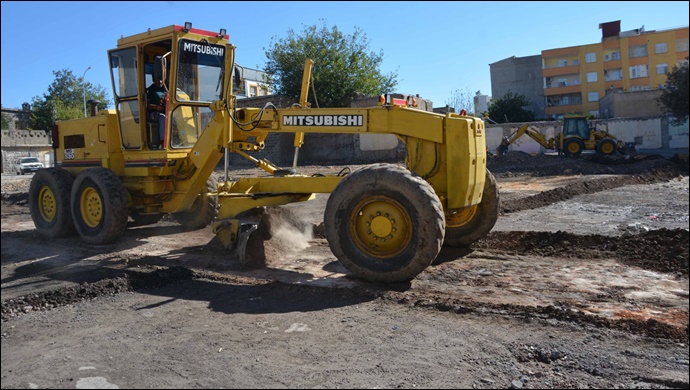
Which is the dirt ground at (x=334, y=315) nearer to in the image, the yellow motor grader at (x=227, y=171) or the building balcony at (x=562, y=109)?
the yellow motor grader at (x=227, y=171)

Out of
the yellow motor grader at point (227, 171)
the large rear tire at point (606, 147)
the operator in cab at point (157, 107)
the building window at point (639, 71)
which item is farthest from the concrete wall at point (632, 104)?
the operator in cab at point (157, 107)

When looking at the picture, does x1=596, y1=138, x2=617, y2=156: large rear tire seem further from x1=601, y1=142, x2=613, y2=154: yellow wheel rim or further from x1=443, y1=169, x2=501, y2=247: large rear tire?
x1=443, y1=169, x2=501, y2=247: large rear tire

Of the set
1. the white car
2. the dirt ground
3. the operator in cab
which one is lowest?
the dirt ground

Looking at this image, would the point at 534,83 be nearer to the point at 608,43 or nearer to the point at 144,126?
the point at 608,43

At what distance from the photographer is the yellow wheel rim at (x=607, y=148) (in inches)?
1203

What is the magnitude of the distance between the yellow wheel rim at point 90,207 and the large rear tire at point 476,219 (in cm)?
563

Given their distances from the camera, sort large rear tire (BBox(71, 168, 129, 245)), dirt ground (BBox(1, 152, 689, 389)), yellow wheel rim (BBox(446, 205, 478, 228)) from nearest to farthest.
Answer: dirt ground (BBox(1, 152, 689, 389))
yellow wheel rim (BBox(446, 205, 478, 228))
large rear tire (BBox(71, 168, 129, 245))

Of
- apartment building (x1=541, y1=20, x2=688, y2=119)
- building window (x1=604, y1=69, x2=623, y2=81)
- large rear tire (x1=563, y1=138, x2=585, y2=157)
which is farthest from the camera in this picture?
large rear tire (x1=563, y1=138, x2=585, y2=157)

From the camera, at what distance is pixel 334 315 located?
5633mm

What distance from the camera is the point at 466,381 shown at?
162 inches

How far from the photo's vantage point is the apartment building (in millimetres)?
21875

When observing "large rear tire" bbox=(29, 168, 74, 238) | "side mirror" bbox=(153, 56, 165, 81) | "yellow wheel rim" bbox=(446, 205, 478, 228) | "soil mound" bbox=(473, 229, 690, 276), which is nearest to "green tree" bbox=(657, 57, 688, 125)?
"soil mound" bbox=(473, 229, 690, 276)

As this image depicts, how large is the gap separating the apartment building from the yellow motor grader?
14.4m

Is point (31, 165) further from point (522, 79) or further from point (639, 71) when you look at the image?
point (522, 79)
